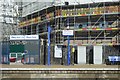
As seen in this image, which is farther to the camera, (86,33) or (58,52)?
(86,33)

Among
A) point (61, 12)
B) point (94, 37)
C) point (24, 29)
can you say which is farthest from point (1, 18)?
point (94, 37)

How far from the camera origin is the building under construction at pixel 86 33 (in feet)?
87.1

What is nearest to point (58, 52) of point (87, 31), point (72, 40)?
point (72, 40)

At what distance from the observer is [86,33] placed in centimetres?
2842

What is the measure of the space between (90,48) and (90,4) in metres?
4.52

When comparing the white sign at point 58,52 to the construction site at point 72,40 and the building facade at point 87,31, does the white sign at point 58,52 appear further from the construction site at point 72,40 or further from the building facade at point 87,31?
the building facade at point 87,31

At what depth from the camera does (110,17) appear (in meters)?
28.2

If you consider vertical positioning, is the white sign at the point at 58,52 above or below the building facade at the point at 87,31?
below

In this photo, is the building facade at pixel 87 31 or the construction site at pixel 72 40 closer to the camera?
the construction site at pixel 72 40

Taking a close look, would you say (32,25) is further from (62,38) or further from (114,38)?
(114,38)

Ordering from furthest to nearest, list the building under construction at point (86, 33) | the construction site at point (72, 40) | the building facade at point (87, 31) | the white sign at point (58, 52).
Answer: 1. the building facade at point (87, 31)
2. the building under construction at point (86, 33)
3. the white sign at point (58, 52)
4. the construction site at point (72, 40)

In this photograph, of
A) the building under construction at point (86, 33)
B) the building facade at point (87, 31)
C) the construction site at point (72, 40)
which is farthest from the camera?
the building facade at point (87, 31)

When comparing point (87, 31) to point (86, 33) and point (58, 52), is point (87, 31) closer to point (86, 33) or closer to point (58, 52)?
point (86, 33)

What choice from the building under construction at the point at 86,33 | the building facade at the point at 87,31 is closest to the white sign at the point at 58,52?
the building under construction at the point at 86,33
